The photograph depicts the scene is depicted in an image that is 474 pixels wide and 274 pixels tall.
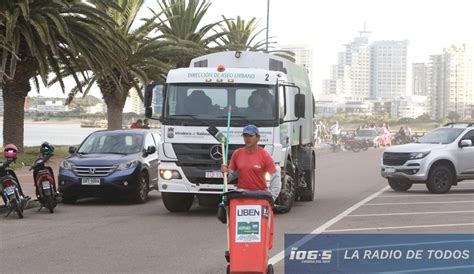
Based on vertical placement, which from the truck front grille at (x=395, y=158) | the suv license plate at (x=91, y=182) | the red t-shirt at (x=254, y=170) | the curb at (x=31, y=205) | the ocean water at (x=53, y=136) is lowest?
the ocean water at (x=53, y=136)

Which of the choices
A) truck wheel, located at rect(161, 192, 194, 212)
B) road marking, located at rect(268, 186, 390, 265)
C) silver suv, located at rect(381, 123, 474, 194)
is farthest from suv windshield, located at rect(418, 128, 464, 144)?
truck wheel, located at rect(161, 192, 194, 212)

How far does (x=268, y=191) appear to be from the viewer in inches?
293

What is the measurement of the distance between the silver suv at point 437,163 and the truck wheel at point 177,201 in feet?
23.3

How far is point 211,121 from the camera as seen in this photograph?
1363 centimetres

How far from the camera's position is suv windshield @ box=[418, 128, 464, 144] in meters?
20.3

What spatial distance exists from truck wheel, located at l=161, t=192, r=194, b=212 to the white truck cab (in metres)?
0.02

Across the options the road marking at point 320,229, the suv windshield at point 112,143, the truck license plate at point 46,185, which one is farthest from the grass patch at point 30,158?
the road marking at point 320,229

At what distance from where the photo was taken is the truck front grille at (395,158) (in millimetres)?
19938

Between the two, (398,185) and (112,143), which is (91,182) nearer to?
(112,143)

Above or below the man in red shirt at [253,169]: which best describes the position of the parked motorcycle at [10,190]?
below

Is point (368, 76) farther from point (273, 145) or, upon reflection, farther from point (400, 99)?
point (273, 145)

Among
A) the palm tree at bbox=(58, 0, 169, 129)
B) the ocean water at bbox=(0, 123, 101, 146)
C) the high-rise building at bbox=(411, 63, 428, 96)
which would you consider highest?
the high-rise building at bbox=(411, 63, 428, 96)

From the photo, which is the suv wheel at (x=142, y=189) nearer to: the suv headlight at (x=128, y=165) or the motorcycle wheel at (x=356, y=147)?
the suv headlight at (x=128, y=165)

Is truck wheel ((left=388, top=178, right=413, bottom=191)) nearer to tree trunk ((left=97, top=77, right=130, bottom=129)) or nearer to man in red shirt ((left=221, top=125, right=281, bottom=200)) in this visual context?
man in red shirt ((left=221, top=125, right=281, bottom=200))
